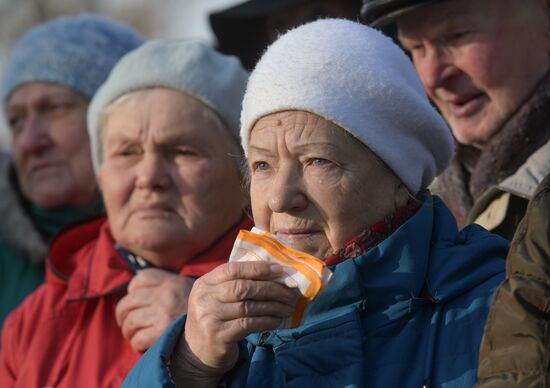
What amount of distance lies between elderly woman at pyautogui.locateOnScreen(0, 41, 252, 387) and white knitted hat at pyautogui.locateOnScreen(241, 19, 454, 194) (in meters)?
0.84

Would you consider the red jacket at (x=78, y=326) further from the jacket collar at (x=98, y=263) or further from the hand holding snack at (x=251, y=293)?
the hand holding snack at (x=251, y=293)

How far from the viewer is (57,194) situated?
5160 mm

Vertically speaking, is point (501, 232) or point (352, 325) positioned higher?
point (352, 325)

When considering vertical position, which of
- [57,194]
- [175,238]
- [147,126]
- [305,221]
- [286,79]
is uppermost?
[286,79]

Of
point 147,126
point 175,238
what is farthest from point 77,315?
point 147,126

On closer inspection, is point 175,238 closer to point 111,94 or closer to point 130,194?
point 130,194

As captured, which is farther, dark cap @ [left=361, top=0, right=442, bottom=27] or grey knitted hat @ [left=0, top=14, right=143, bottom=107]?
grey knitted hat @ [left=0, top=14, right=143, bottom=107]

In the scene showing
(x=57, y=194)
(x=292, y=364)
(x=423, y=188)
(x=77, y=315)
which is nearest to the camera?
(x=292, y=364)

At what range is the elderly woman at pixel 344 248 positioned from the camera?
2.67m

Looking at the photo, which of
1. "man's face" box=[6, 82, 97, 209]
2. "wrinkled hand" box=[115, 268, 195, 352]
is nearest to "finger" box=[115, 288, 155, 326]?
"wrinkled hand" box=[115, 268, 195, 352]

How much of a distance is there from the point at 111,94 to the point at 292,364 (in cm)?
168

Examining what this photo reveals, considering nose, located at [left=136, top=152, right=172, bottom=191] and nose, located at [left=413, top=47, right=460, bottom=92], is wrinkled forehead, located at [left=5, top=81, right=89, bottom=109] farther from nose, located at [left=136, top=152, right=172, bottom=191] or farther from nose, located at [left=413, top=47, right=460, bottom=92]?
nose, located at [left=413, top=47, right=460, bottom=92]

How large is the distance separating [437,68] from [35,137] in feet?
7.16

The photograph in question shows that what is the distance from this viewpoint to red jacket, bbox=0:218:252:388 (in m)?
3.70
